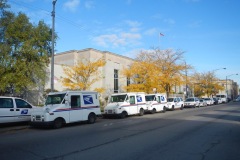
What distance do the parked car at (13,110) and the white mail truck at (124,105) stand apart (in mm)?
6796

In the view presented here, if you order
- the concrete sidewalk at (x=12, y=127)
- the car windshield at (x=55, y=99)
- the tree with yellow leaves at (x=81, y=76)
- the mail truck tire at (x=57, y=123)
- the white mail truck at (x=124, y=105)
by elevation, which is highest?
the tree with yellow leaves at (x=81, y=76)

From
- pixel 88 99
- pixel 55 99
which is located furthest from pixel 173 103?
pixel 55 99

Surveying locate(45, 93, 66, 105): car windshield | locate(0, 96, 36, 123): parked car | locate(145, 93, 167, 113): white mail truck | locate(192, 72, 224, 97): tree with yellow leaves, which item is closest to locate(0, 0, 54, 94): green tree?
locate(0, 96, 36, 123): parked car

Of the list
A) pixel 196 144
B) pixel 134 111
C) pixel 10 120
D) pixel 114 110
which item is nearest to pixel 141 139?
pixel 196 144

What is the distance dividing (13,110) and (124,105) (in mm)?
9004

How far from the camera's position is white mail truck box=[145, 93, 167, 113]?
2491 cm

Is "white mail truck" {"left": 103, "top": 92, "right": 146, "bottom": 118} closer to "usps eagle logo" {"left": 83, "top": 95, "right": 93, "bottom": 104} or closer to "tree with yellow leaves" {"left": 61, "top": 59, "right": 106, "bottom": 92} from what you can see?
"tree with yellow leaves" {"left": 61, "top": 59, "right": 106, "bottom": 92}

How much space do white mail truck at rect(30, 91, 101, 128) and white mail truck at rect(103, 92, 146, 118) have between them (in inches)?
117

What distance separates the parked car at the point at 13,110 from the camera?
541 inches

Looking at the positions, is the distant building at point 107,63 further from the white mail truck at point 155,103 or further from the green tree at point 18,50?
the green tree at point 18,50

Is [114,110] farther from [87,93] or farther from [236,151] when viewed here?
[236,151]

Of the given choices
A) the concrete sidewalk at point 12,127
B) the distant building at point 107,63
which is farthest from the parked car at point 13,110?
the distant building at point 107,63

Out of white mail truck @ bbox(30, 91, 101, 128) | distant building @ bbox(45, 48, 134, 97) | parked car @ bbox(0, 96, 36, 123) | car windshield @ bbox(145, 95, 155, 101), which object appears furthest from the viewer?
distant building @ bbox(45, 48, 134, 97)

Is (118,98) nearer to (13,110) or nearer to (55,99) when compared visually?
(55,99)
